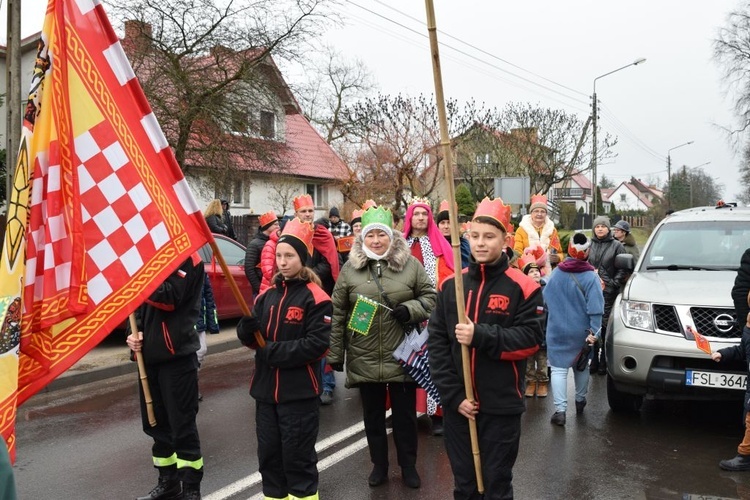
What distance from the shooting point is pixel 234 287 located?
3.76m

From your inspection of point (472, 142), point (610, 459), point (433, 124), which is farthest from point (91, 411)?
point (472, 142)

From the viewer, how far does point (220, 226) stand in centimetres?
1323

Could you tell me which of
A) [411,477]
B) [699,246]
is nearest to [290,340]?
[411,477]

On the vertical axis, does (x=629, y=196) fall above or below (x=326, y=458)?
above

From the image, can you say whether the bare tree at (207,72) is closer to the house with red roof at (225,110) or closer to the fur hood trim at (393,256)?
the house with red roof at (225,110)

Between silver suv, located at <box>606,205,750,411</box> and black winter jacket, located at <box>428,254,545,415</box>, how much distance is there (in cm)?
267

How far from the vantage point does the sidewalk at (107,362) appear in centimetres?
824

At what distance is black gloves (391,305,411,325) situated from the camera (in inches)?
196

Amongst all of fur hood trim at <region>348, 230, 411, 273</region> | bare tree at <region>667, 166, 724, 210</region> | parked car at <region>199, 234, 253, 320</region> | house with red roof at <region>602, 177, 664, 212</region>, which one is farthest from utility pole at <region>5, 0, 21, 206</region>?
house with red roof at <region>602, 177, 664, 212</region>

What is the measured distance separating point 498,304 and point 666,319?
3.15 m

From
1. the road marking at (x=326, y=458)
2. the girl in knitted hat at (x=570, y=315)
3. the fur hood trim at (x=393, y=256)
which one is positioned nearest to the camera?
the road marking at (x=326, y=458)

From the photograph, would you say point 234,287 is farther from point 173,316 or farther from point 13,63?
point 13,63

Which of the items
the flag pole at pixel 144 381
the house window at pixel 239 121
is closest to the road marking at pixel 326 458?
the flag pole at pixel 144 381

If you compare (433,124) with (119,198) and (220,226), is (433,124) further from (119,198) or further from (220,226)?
(119,198)
